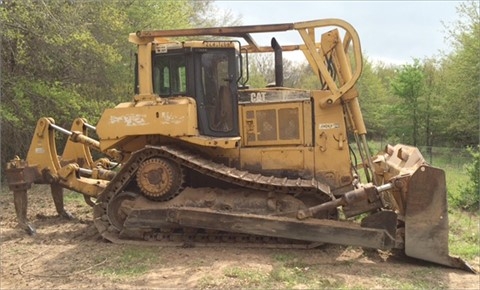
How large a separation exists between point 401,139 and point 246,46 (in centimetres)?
2990

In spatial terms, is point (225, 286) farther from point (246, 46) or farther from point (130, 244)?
point (246, 46)

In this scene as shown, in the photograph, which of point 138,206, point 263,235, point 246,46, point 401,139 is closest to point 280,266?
point 263,235

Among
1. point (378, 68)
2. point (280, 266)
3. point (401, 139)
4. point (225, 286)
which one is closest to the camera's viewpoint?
point (225, 286)

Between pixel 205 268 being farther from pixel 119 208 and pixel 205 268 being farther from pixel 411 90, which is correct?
pixel 411 90

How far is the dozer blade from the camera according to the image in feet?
20.1

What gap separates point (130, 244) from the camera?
6984mm

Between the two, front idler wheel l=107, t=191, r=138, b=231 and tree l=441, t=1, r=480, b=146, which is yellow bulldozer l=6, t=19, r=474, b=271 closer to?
front idler wheel l=107, t=191, r=138, b=231

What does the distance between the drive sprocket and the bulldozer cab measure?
725mm

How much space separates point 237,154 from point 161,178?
122 cm

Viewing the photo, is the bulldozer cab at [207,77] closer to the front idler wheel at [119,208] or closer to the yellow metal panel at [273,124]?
the yellow metal panel at [273,124]

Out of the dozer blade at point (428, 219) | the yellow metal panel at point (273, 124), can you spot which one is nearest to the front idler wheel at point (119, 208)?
the yellow metal panel at point (273, 124)

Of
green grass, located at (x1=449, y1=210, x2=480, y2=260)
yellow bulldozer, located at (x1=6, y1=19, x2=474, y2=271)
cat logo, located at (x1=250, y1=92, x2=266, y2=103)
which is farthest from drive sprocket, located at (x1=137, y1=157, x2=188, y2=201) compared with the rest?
green grass, located at (x1=449, y1=210, x2=480, y2=260)

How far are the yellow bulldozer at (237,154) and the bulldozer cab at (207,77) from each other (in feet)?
0.05

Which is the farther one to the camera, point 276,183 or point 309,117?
point 309,117
